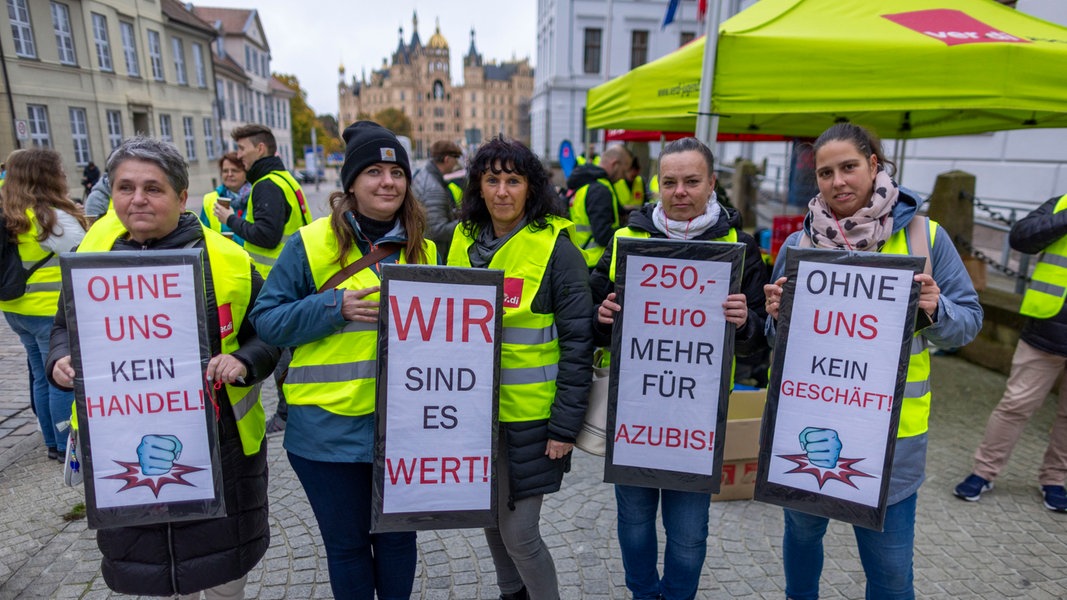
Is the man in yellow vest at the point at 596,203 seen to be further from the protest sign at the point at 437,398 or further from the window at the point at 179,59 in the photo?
the window at the point at 179,59

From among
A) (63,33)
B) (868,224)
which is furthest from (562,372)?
(63,33)

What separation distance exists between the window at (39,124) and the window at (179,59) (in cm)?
968

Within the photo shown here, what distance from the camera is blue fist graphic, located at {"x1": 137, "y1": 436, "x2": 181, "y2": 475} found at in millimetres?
1998

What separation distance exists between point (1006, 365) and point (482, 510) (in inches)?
227

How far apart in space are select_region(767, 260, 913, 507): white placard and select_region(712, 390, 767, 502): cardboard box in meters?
1.04

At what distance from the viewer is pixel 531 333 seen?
219 centimetres

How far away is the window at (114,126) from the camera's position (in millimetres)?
26266

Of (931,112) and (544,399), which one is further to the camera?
(931,112)

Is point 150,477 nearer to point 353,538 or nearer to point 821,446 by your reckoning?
point 353,538

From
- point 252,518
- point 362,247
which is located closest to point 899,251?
point 362,247

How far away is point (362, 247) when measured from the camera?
85.7 inches

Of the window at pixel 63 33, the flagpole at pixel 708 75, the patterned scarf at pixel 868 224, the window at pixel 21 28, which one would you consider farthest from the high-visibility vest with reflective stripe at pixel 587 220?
the window at pixel 63 33

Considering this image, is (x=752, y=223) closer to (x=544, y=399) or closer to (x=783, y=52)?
(x=783, y=52)

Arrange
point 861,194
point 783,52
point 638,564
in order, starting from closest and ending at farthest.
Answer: point 861,194 → point 638,564 → point 783,52
